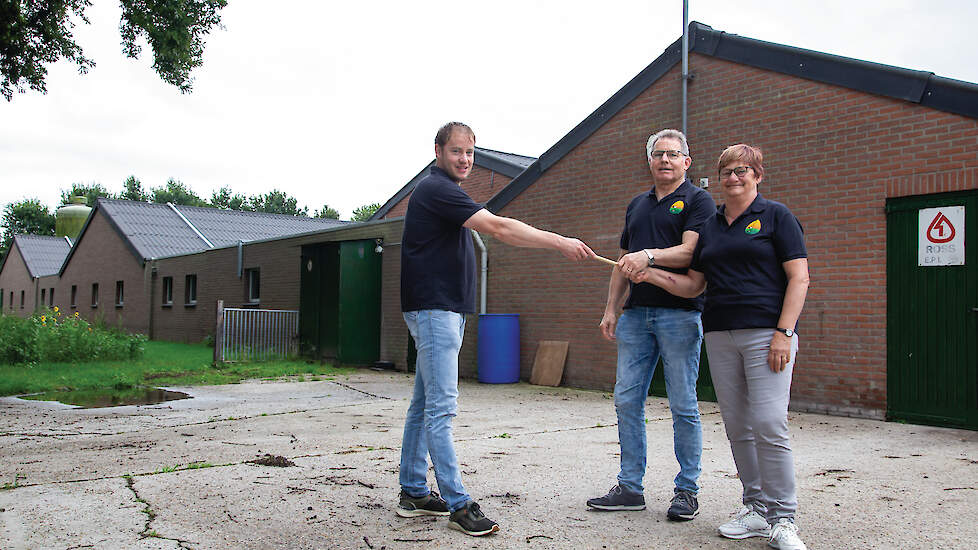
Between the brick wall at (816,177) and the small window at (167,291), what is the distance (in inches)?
718

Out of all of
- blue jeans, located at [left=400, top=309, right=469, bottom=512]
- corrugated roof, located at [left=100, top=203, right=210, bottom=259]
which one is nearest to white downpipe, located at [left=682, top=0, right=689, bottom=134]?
blue jeans, located at [left=400, top=309, right=469, bottom=512]

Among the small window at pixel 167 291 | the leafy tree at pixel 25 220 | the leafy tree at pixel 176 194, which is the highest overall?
the leafy tree at pixel 176 194

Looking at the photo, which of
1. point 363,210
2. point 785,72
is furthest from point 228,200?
point 785,72

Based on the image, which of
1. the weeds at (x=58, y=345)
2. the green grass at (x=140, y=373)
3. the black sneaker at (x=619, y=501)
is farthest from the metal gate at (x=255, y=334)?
the black sneaker at (x=619, y=501)

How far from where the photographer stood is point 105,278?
96.2 feet

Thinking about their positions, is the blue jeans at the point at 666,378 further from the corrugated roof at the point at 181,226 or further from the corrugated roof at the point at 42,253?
the corrugated roof at the point at 42,253

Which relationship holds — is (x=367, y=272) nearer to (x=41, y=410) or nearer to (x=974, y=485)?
(x=41, y=410)

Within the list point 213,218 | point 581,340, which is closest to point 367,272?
point 581,340

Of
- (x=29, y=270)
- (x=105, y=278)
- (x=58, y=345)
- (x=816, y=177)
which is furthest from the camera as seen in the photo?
(x=29, y=270)

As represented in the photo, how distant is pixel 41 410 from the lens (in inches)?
311

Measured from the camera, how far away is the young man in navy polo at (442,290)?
3.36m

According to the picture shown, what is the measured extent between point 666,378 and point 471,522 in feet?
3.99

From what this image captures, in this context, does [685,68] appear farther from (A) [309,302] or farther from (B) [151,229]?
(B) [151,229]

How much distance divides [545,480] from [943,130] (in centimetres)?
541
